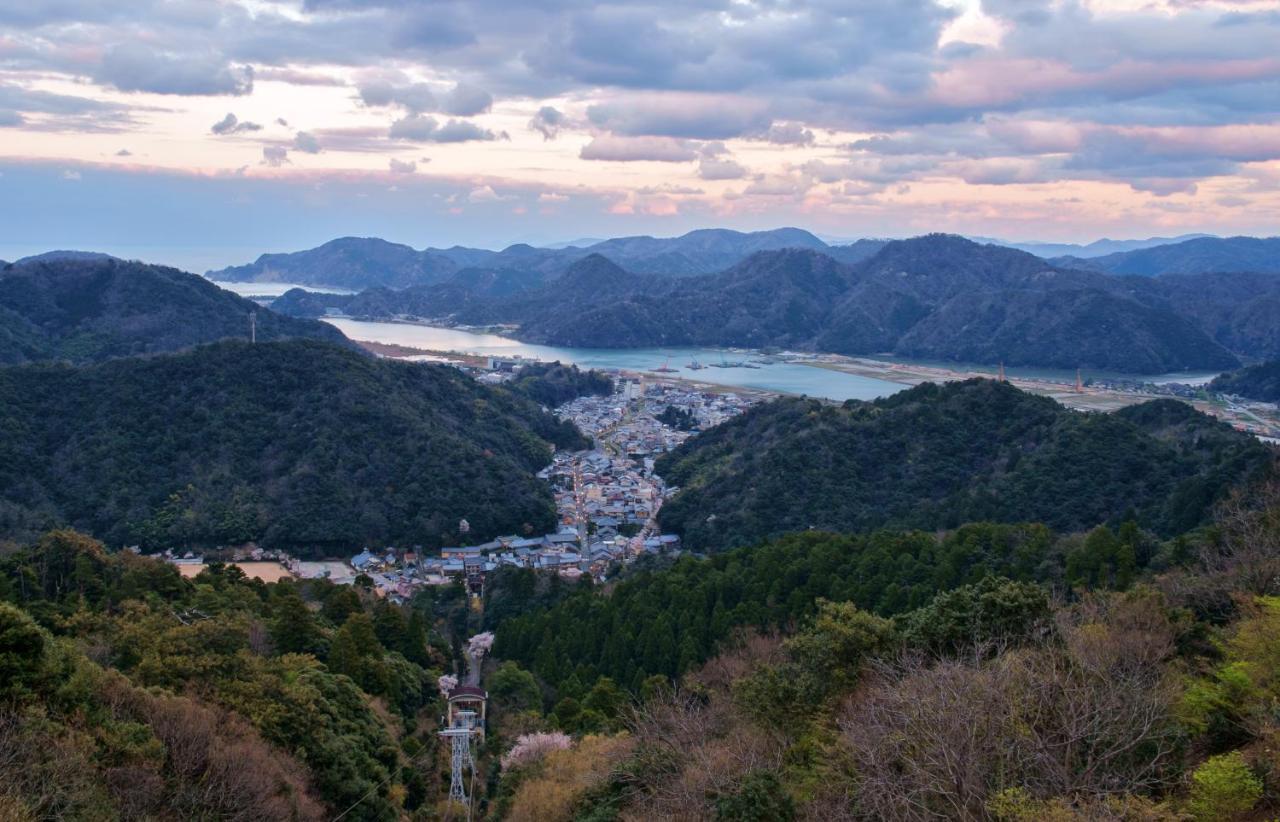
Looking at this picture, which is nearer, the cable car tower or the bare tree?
the bare tree

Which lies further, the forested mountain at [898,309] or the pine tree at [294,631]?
the forested mountain at [898,309]

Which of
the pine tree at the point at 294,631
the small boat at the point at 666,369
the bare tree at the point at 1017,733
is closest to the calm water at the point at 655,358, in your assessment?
the small boat at the point at 666,369

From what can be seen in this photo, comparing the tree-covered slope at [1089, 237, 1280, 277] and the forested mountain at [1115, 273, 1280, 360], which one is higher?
the tree-covered slope at [1089, 237, 1280, 277]

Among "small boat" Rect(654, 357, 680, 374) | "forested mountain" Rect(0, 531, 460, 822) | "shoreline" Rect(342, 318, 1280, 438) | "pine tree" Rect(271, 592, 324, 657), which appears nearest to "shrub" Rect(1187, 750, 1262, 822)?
"forested mountain" Rect(0, 531, 460, 822)

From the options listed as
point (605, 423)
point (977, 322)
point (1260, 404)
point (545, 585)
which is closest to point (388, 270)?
point (977, 322)

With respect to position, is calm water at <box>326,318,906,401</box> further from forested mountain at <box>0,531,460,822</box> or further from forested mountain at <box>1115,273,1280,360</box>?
forested mountain at <box>0,531,460,822</box>

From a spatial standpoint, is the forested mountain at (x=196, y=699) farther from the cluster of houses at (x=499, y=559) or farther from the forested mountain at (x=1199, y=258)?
the forested mountain at (x=1199, y=258)
